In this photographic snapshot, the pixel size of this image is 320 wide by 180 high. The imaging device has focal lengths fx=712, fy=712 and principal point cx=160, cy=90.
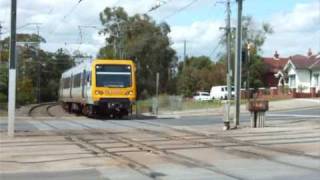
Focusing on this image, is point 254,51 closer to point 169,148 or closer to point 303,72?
point 303,72

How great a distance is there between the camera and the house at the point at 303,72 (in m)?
87.0

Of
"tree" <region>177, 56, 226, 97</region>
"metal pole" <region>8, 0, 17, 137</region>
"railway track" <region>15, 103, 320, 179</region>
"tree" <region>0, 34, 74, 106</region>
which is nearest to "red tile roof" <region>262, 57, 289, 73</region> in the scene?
"tree" <region>177, 56, 226, 97</region>

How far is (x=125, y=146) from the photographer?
67.3 ft

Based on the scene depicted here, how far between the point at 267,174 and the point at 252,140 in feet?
28.7

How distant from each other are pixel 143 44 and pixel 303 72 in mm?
25240

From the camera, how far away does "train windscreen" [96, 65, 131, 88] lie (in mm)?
40469

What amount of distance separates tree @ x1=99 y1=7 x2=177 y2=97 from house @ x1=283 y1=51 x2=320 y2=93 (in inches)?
801

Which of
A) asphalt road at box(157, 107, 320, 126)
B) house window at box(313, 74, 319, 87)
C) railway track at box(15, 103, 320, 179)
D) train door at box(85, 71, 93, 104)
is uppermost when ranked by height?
house window at box(313, 74, 319, 87)

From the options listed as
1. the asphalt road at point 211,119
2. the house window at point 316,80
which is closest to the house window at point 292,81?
the house window at point 316,80

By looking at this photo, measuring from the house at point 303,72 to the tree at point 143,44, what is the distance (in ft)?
66.7

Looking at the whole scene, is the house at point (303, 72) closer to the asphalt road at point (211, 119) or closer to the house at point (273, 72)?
the house at point (273, 72)

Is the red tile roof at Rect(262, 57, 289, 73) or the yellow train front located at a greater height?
the red tile roof at Rect(262, 57, 289, 73)

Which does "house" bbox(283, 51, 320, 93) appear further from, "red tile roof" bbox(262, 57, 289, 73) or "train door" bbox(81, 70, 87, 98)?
"train door" bbox(81, 70, 87, 98)

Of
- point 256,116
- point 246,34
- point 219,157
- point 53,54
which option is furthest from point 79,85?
point 53,54
